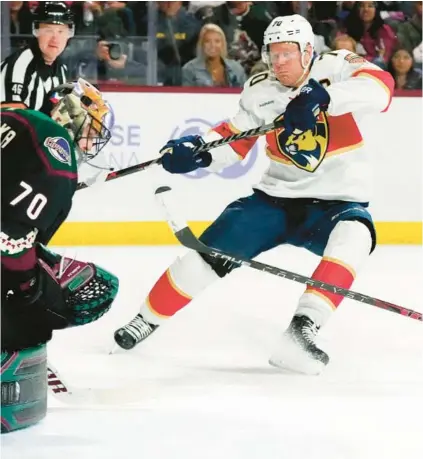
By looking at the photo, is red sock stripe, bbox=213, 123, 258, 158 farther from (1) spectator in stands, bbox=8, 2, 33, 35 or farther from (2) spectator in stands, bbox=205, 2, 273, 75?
(2) spectator in stands, bbox=205, 2, 273, 75

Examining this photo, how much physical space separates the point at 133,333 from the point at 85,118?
0.79 metres

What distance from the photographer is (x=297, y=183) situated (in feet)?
9.32

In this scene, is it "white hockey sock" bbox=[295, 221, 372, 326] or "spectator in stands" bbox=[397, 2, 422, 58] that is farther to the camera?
"spectator in stands" bbox=[397, 2, 422, 58]

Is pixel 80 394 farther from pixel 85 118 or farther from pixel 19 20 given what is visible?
pixel 19 20

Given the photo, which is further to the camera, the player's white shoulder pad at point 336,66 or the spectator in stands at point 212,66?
the spectator in stands at point 212,66

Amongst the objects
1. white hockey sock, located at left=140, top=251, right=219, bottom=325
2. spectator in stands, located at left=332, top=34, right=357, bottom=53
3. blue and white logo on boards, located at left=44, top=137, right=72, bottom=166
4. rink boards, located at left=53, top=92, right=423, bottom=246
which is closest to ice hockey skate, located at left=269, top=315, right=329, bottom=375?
white hockey sock, located at left=140, top=251, right=219, bottom=325

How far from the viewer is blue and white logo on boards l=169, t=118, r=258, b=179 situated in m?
4.75

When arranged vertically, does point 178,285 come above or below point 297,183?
below

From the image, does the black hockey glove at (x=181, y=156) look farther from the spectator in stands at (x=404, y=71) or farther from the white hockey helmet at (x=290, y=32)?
the spectator in stands at (x=404, y=71)

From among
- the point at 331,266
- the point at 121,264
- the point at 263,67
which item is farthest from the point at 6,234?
the point at 263,67

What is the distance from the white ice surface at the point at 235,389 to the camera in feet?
6.38

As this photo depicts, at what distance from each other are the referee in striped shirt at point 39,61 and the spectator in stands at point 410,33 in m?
2.18

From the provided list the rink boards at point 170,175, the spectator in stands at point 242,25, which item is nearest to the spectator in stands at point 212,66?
the spectator in stands at point 242,25

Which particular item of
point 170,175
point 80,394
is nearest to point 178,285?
point 80,394
